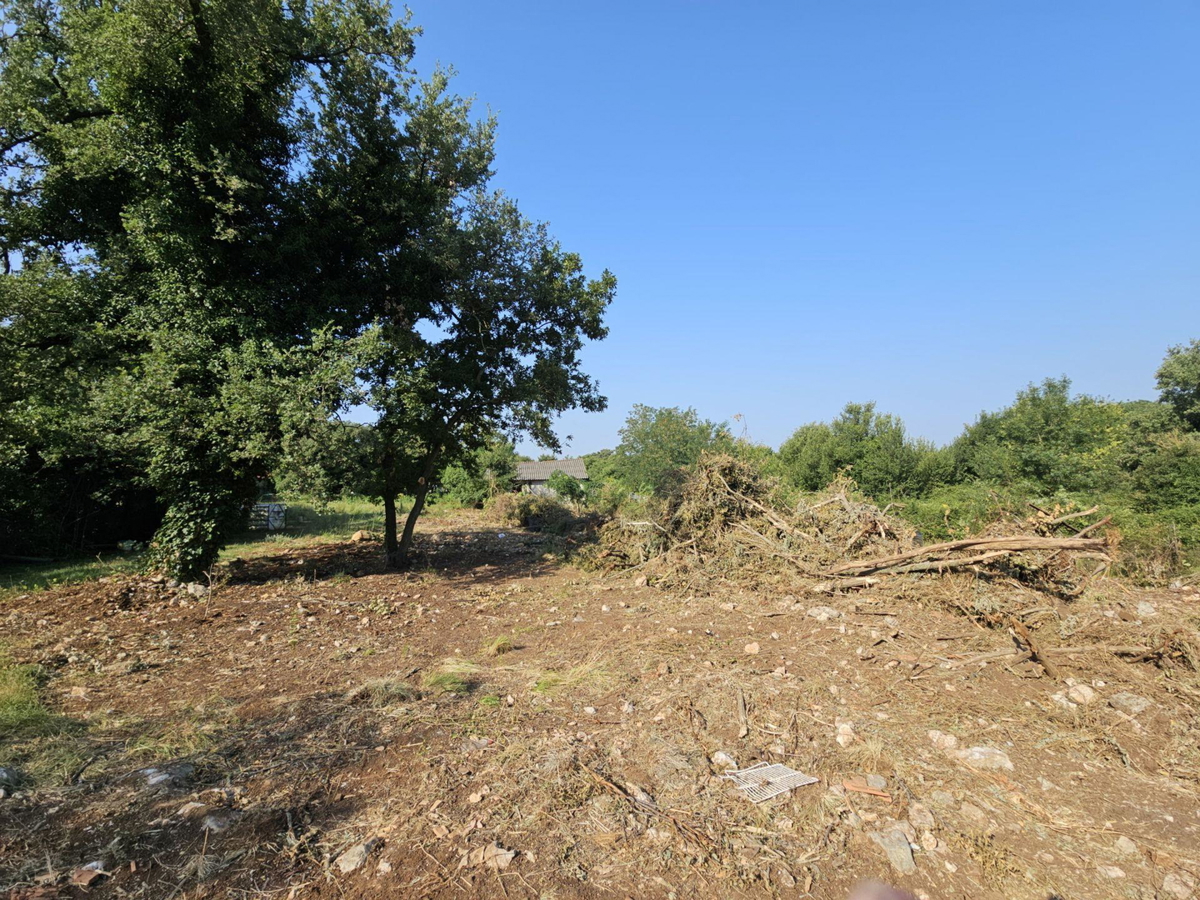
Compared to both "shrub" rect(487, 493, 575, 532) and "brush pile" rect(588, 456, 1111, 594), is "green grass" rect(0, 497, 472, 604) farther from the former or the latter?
"brush pile" rect(588, 456, 1111, 594)

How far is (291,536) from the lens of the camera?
16594mm

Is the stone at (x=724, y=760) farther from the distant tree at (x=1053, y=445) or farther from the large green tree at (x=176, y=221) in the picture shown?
the distant tree at (x=1053, y=445)

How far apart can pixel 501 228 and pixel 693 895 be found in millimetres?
10448

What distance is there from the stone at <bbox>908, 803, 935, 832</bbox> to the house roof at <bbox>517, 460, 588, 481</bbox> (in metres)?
30.3

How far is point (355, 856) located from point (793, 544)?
25.4ft

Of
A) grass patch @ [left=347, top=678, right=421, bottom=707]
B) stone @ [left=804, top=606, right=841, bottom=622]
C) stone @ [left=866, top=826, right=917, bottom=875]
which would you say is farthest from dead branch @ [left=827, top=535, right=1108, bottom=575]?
grass patch @ [left=347, top=678, right=421, bottom=707]

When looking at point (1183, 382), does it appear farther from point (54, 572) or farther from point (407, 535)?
point (54, 572)

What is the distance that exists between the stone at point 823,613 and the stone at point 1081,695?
231 cm

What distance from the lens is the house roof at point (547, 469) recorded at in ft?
118

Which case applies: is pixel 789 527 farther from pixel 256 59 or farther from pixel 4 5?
pixel 4 5

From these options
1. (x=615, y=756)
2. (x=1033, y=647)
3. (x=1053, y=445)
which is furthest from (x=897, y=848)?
(x=1053, y=445)

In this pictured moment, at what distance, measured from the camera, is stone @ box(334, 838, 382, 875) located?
277 cm

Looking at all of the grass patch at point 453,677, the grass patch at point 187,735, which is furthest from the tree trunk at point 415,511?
the grass patch at point 187,735

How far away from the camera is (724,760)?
3.86m
